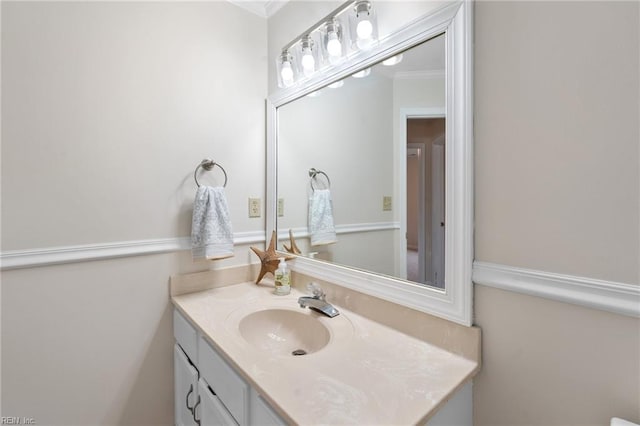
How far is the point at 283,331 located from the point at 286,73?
3.98ft

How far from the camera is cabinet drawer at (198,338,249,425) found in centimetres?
79

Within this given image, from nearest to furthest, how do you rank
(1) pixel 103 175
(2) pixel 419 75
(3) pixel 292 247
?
(2) pixel 419 75 < (1) pixel 103 175 < (3) pixel 292 247

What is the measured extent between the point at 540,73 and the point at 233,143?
1.32 meters

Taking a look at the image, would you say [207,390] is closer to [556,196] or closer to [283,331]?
[283,331]

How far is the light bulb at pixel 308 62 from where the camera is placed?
4.29 ft

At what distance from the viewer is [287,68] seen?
142cm

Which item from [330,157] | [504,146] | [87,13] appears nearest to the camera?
[504,146]

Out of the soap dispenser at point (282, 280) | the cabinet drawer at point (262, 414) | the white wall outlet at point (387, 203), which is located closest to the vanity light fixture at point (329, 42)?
the white wall outlet at point (387, 203)

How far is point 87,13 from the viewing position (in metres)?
1.17

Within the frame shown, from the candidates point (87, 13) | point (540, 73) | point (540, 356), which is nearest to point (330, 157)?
point (540, 73)

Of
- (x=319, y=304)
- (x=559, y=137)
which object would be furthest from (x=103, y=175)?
(x=559, y=137)

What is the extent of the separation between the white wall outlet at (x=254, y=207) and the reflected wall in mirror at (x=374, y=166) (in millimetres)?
147

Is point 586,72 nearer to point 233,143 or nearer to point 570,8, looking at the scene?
point 570,8

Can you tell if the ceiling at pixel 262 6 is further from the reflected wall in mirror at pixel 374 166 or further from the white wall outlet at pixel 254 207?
the white wall outlet at pixel 254 207
